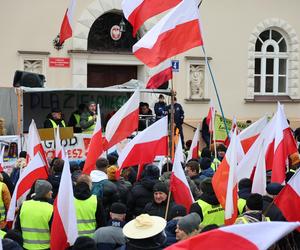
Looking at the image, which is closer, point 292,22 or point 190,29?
point 190,29

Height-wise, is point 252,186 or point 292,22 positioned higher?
point 292,22

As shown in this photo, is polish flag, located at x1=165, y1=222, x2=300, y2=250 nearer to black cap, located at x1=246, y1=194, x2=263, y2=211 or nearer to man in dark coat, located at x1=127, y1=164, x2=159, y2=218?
black cap, located at x1=246, y1=194, x2=263, y2=211

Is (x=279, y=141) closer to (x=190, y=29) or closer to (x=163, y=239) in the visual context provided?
(x=190, y=29)

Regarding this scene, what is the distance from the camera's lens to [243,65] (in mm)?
19859

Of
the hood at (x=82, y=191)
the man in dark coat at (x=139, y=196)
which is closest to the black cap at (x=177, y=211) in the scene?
the hood at (x=82, y=191)

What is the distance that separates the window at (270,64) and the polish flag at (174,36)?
39.6 ft

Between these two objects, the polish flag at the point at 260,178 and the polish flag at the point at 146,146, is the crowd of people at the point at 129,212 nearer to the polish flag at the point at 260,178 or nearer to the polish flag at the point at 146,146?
the polish flag at the point at 260,178

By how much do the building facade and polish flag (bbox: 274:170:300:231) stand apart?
41.0ft

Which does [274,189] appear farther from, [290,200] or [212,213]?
[290,200]

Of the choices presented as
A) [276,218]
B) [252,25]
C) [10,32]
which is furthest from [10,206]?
[252,25]

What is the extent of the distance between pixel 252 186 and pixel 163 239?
9.22 ft

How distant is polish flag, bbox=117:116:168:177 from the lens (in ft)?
27.6

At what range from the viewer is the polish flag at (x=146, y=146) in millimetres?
8398

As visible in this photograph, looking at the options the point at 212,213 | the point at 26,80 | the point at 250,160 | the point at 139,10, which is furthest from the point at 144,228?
the point at 26,80
